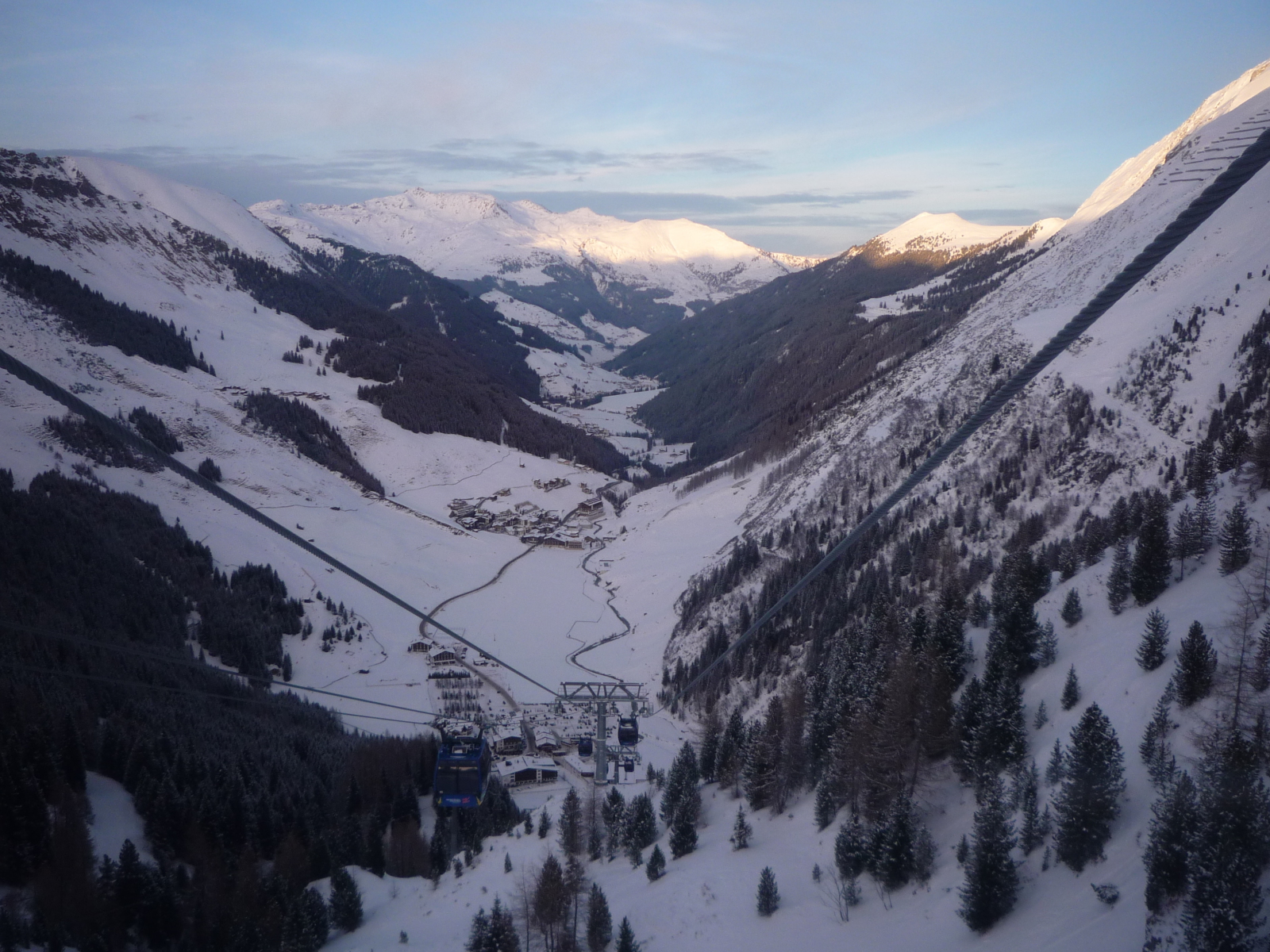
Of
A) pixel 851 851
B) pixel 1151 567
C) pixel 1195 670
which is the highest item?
pixel 1151 567

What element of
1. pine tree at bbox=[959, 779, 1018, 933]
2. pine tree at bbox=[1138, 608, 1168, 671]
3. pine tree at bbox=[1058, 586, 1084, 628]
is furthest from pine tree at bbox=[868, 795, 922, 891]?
pine tree at bbox=[1058, 586, 1084, 628]

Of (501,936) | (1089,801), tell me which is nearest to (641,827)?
(501,936)

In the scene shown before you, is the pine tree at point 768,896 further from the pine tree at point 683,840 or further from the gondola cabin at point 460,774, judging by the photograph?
the gondola cabin at point 460,774

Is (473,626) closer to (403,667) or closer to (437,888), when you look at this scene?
(403,667)

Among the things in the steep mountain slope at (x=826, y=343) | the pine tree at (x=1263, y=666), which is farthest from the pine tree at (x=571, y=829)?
the steep mountain slope at (x=826, y=343)

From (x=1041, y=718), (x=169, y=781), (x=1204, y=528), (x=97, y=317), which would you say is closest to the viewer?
(x=1041, y=718)

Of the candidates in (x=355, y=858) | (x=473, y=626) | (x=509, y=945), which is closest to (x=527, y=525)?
(x=473, y=626)

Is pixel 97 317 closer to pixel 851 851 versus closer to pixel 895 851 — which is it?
pixel 851 851
